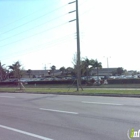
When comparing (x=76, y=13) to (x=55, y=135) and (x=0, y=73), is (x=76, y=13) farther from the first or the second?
(x=0, y=73)

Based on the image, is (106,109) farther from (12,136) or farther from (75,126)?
(12,136)

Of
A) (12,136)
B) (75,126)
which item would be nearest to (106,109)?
(75,126)

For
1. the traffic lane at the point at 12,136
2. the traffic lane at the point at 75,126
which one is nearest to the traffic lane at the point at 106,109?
the traffic lane at the point at 75,126

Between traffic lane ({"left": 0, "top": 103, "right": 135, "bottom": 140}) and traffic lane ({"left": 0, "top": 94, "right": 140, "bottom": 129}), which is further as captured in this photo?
traffic lane ({"left": 0, "top": 94, "right": 140, "bottom": 129})

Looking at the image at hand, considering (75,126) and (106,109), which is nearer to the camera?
(75,126)

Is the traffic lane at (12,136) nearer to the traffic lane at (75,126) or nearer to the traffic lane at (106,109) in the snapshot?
the traffic lane at (75,126)

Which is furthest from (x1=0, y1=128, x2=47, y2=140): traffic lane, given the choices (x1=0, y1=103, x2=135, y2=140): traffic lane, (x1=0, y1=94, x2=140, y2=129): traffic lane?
(x1=0, y1=94, x2=140, y2=129): traffic lane

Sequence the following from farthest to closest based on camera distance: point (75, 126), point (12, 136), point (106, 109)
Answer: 1. point (106, 109)
2. point (75, 126)
3. point (12, 136)

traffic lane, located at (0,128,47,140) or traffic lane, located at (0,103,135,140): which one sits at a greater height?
traffic lane, located at (0,103,135,140)

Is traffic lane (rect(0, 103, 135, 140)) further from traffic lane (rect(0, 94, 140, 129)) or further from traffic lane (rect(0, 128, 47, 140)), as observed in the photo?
traffic lane (rect(0, 94, 140, 129))

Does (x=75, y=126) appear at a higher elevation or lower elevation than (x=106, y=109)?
lower

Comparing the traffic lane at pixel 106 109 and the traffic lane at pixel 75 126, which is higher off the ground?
the traffic lane at pixel 106 109

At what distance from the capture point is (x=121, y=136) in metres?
7.07

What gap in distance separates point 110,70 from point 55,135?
130 m
